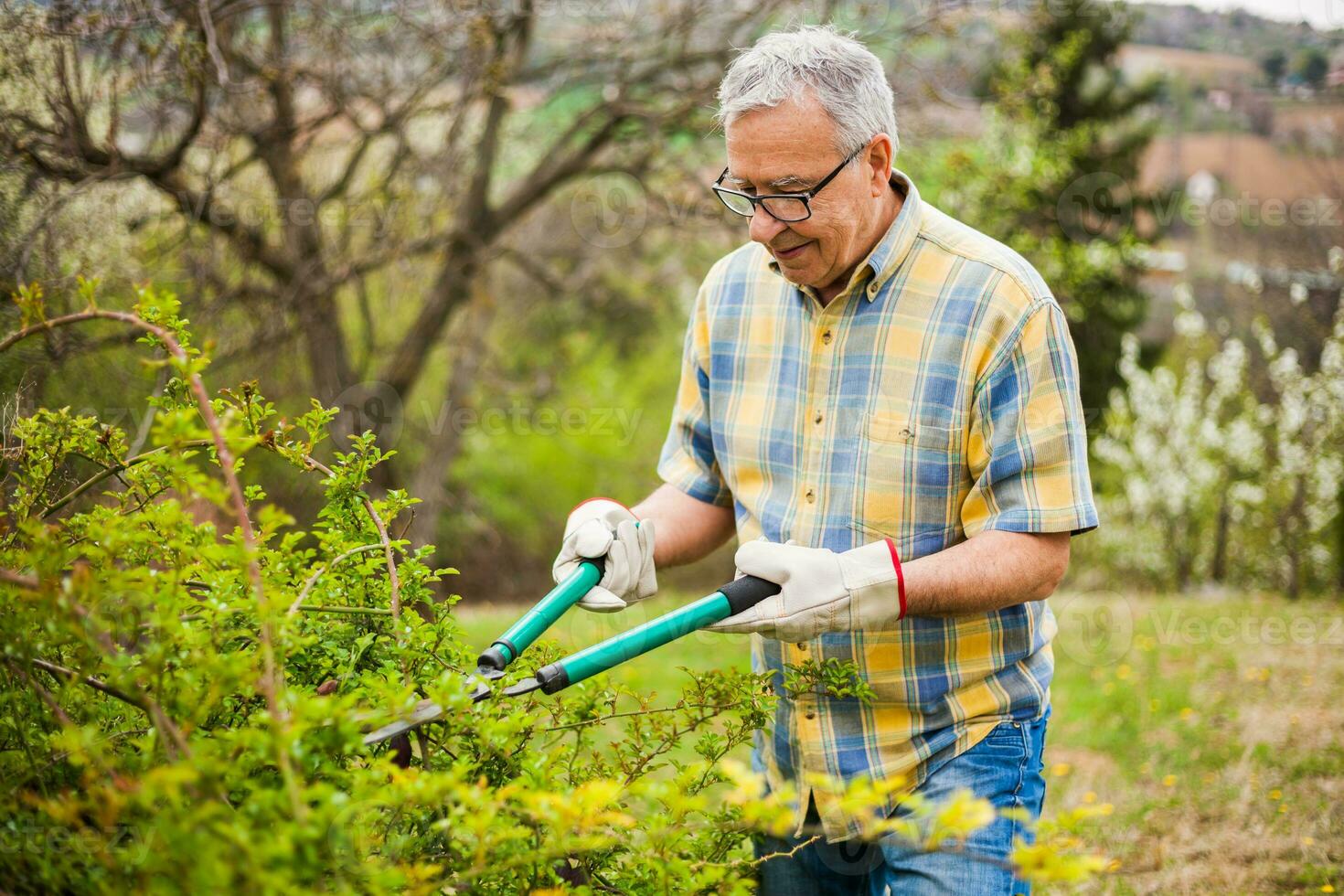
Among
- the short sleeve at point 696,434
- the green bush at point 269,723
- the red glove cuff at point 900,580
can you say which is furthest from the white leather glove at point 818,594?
the short sleeve at point 696,434

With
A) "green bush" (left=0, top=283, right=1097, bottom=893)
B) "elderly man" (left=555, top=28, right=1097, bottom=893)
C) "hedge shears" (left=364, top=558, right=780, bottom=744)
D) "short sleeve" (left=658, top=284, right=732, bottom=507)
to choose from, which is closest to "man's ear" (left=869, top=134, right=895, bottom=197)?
"elderly man" (left=555, top=28, right=1097, bottom=893)

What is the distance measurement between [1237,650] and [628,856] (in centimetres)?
570

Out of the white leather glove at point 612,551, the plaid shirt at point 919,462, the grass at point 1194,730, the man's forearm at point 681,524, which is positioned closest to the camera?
the plaid shirt at point 919,462

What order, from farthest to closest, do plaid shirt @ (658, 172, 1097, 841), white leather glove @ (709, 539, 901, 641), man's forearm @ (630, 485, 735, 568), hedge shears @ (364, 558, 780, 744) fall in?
man's forearm @ (630, 485, 735, 568) → plaid shirt @ (658, 172, 1097, 841) → white leather glove @ (709, 539, 901, 641) → hedge shears @ (364, 558, 780, 744)

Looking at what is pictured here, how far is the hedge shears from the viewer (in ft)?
4.67

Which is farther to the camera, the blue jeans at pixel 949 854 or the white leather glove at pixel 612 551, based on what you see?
the white leather glove at pixel 612 551

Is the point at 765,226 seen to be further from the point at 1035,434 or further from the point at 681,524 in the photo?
the point at 681,524

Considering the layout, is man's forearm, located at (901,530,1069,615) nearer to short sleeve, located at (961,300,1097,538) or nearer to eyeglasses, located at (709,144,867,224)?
short sleeve, located at (961,300,1097,538)

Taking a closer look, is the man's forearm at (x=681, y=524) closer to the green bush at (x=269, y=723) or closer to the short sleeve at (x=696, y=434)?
the short sleeve at (x=696, y=434)

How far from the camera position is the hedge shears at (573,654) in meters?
1.42

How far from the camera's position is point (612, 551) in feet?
6.65

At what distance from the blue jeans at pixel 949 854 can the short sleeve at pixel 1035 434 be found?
1.32ft

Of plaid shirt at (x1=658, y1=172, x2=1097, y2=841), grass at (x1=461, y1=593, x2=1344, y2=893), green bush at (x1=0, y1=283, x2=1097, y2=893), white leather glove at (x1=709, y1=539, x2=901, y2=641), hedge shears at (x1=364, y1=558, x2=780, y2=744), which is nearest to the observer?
green bush at (x1=0, y1=283, x2=1097, y2=893)

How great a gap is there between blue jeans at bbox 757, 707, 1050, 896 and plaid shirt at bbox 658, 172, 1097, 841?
37 mm
